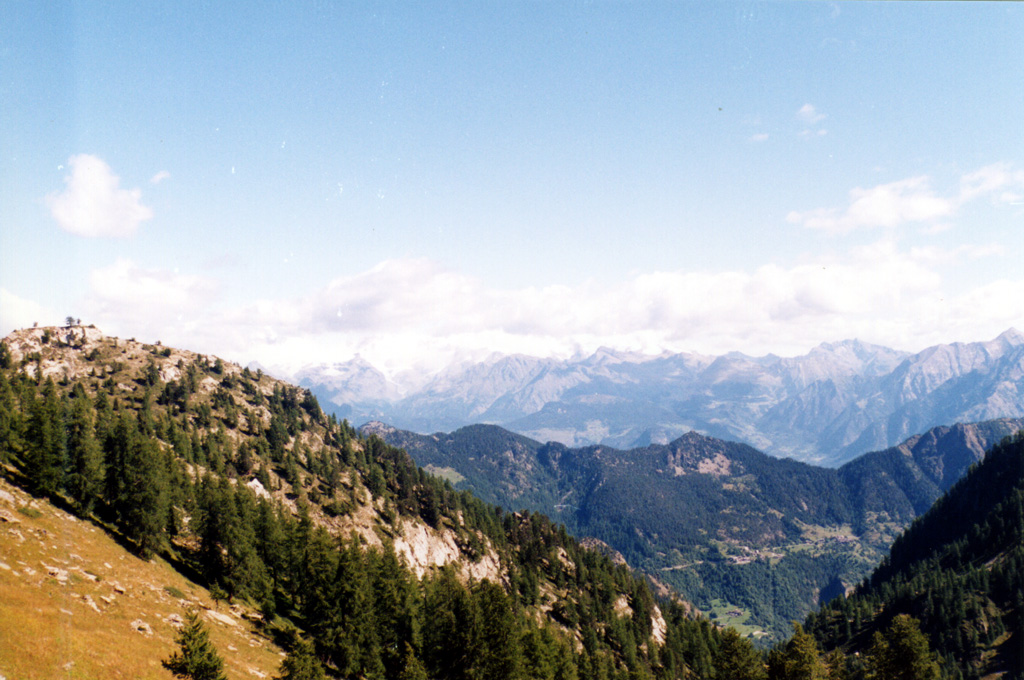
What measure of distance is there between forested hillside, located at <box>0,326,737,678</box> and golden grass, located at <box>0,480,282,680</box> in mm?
2010

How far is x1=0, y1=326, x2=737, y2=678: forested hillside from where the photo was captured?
211ft

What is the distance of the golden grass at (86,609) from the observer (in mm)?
35781

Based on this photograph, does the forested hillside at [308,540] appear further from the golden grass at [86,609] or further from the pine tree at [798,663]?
the pine tree at [798,663]

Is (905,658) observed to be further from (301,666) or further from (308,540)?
(308,540)

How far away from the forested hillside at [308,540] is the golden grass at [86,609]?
6.60 feet

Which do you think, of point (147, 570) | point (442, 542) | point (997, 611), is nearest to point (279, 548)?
point (147, 570)

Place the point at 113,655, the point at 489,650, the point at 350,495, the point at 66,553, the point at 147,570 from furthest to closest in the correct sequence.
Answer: the point at 350,495 → the point at 147,570 → the point at 489,650 → the point at 66,553 → the point at 113,655

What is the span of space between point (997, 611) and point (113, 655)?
250 meters

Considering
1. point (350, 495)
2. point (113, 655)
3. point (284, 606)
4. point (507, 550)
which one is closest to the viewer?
point (113, 655)

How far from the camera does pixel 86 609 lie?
1774 inches

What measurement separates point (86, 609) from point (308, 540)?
4024 centimetres

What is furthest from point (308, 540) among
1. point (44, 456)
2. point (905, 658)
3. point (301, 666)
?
point (905, 658)

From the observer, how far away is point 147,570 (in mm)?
61531

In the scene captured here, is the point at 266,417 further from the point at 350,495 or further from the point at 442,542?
the point at 442,542
